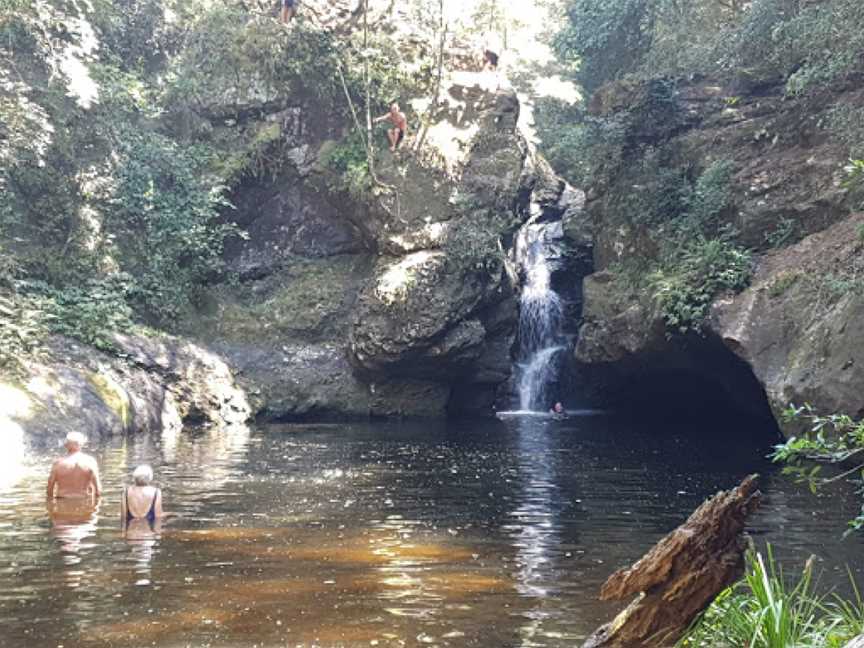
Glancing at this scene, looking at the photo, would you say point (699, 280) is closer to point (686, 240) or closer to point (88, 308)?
point (686, 240)

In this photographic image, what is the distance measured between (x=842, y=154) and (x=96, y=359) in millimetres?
17048

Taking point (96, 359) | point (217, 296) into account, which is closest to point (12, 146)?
point (96, 359)

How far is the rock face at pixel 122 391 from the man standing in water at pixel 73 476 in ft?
20.6

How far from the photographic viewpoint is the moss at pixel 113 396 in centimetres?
1923

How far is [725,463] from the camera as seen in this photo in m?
16.3

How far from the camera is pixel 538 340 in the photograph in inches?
1115

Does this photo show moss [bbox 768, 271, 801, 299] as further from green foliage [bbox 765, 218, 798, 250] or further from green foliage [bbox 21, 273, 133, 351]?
green foliage [bbox 21, 273, 133, 351]

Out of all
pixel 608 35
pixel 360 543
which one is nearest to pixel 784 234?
pixel 360 543

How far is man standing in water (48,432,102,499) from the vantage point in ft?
35.0

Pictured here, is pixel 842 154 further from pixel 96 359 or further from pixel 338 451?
pixel 96 359

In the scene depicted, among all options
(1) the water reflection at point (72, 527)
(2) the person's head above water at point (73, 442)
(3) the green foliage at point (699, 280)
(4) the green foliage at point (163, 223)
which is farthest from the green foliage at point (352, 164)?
(1) the water reflection at point (72, 527)

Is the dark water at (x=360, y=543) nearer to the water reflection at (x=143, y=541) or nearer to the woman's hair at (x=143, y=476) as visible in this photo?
the water reflection at (x=143, y=541)

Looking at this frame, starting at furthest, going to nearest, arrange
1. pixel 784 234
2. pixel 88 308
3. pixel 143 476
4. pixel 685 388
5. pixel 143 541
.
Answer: pixel 685 388, pixel 88 308, pixel 784 234, pixel 143 476, pixel 143 541

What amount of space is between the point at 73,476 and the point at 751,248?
14.3 meters
